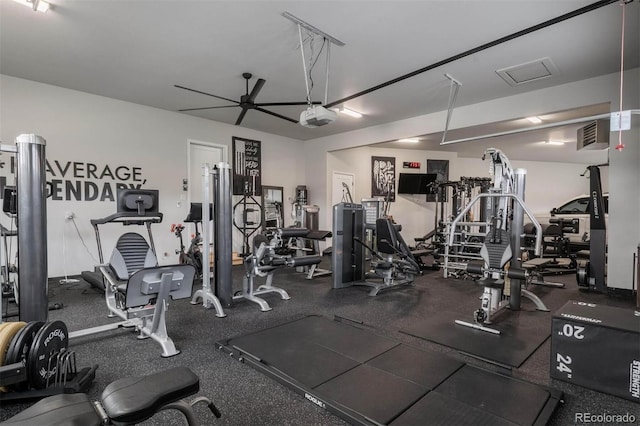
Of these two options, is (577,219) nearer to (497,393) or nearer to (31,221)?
(497,393)

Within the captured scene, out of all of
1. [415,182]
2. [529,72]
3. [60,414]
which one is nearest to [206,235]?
[60,414]

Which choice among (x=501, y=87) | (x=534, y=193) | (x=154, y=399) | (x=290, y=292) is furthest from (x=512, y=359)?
(x=534, y=193)

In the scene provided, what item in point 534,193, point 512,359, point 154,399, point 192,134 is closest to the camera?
point 154,399

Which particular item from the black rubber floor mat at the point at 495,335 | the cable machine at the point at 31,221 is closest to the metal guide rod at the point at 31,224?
the cable machine at the point at 31,221

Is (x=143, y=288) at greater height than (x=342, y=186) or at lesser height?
lesser

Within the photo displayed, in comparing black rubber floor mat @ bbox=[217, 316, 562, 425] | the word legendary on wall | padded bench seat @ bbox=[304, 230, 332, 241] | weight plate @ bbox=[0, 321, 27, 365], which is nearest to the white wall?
the word legendary on wall

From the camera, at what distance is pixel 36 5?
285 centimetres

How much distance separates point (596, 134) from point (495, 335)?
412cm

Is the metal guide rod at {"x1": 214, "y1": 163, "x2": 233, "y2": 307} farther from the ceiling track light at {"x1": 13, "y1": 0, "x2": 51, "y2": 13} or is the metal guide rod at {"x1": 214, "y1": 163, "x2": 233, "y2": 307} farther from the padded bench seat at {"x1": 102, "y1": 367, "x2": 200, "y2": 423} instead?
the padded bench seat at {"x1": 102, "y1": 367, "x2": 200, "y2": 423}

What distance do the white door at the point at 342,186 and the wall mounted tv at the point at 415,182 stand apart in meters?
1.37

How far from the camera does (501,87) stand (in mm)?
4727

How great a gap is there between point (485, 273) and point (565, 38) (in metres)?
2.65

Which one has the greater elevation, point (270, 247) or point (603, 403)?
point (270, 247)

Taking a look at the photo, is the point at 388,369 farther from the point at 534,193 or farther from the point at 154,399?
the point at 534,193
